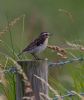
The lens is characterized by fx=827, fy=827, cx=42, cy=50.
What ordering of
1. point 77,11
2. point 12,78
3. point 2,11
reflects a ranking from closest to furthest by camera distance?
1. point 12,78
2. point 2,11
3. point 77,11

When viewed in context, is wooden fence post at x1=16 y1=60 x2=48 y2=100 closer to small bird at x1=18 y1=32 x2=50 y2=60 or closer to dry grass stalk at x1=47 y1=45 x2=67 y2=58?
dry grass stalk at x1=47 y1=45 x2=67 y2=58

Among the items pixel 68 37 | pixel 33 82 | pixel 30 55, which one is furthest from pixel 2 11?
pixel 33 82

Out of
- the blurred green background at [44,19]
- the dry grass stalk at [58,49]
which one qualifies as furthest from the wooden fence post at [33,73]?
the blurred green background at [44,19]

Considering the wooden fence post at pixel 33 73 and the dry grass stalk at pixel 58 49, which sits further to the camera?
the dry grass stalk at pixel 58 49

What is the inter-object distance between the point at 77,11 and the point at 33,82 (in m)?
11.0

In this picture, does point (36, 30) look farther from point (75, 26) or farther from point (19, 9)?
point (19, 9)

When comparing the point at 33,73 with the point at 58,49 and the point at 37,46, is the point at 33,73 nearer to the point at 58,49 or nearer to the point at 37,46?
the point at 58,49

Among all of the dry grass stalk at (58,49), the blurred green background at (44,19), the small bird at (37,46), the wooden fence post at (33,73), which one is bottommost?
the wooden fence post at (33,73)

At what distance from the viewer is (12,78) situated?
8.45 m

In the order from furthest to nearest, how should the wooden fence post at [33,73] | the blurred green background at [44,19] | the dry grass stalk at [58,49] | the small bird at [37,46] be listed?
the blurred green background at [44,19] < the small bird at [37,46] < the dry grass stalk at [58,49] < the wooden fence post at [33,73]

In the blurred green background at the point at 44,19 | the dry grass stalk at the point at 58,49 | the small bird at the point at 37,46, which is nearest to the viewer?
the dry grass stalk at the point at 58,49

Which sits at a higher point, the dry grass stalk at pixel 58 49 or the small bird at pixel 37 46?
the small bird at pixel 37 46

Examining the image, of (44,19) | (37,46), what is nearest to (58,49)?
(37,46)

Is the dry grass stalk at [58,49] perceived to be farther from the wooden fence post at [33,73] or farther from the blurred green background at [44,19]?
the blurred green background at [44,19]
